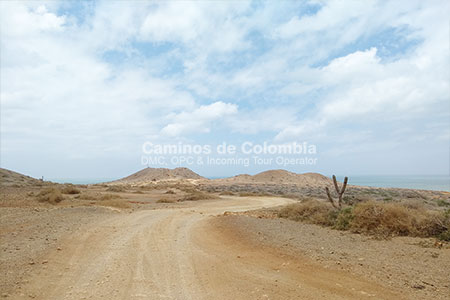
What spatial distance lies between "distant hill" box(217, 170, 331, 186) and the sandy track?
63846mm

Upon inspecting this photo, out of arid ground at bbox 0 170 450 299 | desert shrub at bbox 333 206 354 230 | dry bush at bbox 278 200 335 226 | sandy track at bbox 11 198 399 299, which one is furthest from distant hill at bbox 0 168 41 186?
desert shrub at bbox 333 206 354 230

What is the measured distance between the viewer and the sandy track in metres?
5.33

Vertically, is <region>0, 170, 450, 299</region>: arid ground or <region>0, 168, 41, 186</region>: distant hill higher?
<region>0, 168, 41, 186</region>: distant hill

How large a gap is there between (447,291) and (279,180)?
69309 millimetres

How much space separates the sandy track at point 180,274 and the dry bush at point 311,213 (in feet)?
15.1

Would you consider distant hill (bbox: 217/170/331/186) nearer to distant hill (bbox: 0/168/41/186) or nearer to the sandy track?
distant hill (bbox: 0/168/41/186)

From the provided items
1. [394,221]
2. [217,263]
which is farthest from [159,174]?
[217,263]

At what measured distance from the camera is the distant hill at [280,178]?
241 feet

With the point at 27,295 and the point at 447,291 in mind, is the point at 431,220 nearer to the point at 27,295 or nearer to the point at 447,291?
the point at 447,291

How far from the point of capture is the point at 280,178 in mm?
75250

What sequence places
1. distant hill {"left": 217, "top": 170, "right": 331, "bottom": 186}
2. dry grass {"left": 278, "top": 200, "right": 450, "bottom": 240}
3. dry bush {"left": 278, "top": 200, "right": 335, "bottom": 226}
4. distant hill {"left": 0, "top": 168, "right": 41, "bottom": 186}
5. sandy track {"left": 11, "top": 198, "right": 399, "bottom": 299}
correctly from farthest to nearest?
1. distant hill {"left": 217, "top": 170, "right": 331, "bottom": 186}
2. distant hill {"left": 0, "top": 168, "right": 41, "bottom": 186}
3. dry bush {"left": 278, "top": 200, "right": 335, "bottom": 226}
4. dry grass {"left": 278, "top": 200, "right": 450, "bottom": 240}
5. sandy track {"left": 11, "top": 198, "right": 399, "bottom": 299}

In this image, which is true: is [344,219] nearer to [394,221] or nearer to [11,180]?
[394,221]

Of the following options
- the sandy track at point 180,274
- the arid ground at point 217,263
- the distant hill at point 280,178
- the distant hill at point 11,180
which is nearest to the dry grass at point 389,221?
the arid ground at point 217,263

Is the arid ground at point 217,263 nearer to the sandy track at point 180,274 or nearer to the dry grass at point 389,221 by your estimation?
the sandy track at point 180,274
